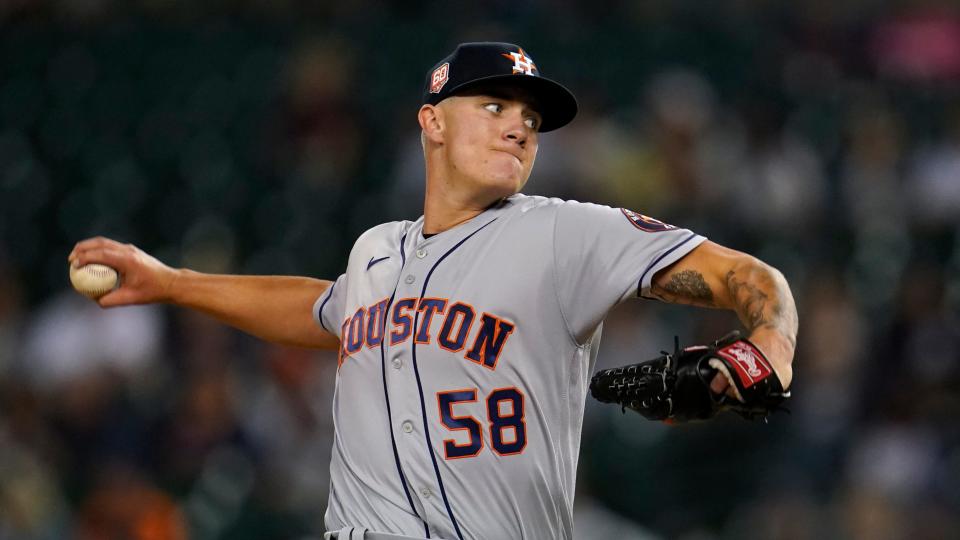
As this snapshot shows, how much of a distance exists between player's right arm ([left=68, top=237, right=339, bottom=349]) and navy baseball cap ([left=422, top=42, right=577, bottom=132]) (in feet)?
2.35

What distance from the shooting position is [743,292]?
2576 mm

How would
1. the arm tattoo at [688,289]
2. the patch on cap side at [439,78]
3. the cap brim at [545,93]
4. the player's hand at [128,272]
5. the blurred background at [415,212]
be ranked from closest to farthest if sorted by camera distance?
1. the arm tattoo at [688,289]
2. the cap brim at [545,93]
3. the patch on cap side at [439,78]
4. the player's hand at [128,272]
5. the blurred background at [415,212]

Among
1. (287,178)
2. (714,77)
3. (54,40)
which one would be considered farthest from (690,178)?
(54,40)

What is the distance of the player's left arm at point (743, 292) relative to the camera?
7.96 ft

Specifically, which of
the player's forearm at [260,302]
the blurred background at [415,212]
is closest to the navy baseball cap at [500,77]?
the player's forearm at [260,302]

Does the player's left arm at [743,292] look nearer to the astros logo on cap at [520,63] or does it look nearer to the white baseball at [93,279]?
the astros logo on cap at [520,63]

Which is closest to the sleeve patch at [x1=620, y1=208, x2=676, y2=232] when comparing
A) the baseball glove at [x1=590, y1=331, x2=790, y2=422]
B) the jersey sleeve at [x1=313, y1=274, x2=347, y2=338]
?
the baseball glove at [x1=590, y1=331, x2=790, y2=422]

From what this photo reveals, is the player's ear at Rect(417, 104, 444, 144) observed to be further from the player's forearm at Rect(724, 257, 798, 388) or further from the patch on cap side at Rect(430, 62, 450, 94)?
the player's forearm at Rect(724, 257, 798, 388)

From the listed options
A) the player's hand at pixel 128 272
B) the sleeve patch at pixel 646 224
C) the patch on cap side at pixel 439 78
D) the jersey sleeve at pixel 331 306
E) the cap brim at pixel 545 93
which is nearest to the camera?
the sleeve patch at pixel 646 224

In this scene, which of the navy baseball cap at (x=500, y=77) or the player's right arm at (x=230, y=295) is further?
the player's right arm at (x=230, y=295)

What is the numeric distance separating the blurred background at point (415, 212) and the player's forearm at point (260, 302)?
2.40 m

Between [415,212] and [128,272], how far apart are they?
379 centimetres

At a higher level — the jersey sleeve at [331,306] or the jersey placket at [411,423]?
the jersey sleeve at [331,306]

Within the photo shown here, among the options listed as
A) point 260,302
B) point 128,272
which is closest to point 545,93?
point 260,302
